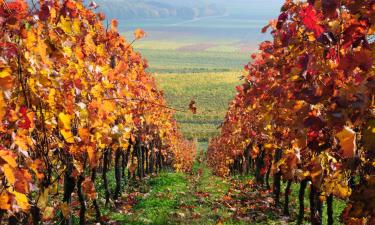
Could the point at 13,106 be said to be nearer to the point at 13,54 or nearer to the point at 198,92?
the point at 13,54

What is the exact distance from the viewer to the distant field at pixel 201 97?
12888 centimetres

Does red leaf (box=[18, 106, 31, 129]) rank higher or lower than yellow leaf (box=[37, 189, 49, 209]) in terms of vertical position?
higher

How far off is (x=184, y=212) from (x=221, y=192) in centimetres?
641

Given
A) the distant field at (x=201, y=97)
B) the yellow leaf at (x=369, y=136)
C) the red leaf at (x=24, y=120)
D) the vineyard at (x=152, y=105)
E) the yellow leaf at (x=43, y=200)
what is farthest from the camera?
the distant field at (x=201, y=97)

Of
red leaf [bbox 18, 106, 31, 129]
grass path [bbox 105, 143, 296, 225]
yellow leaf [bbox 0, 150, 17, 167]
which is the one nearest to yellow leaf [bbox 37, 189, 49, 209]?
red leaf [bbox 18, 106, 31, 129]

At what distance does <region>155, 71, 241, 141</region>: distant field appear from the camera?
12888 centimetres

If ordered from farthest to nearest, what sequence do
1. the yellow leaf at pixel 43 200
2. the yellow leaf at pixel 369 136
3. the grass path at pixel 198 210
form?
the grass path at pixel 198 210 < the yellow leaf at pixel 43 200 < the yellow leaf at pixel 369 136

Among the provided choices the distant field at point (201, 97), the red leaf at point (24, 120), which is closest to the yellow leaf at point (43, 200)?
the red leaf at point (24, 120)

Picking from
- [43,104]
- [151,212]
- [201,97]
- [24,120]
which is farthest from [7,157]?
[201,97]

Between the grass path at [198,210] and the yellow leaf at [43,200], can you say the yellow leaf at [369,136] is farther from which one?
the grass path at [198,210]

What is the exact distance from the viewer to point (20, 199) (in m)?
4.06

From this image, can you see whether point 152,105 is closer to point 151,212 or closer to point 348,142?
point 348,142

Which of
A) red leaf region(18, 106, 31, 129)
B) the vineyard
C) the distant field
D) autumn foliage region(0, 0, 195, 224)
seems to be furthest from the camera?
the distant field

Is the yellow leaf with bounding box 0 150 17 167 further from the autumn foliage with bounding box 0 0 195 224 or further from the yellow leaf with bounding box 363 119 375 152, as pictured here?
the yellow leaf with bounding box 363 119 375 152
